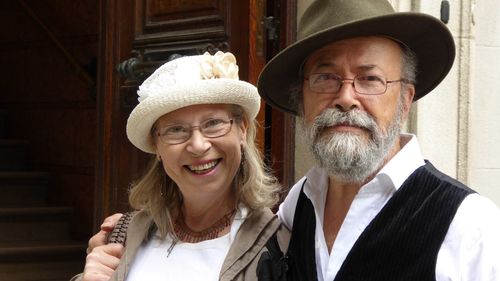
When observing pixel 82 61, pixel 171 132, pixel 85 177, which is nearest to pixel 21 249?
pixel 85 177

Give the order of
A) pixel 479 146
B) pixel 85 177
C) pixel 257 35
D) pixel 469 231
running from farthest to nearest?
1. pixel 85 177
2. pixel 479 146
3. pixel 257 35
4. pixel 469 231

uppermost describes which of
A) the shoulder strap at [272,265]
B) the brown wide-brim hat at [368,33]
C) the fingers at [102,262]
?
the brown wide-brim hat at [368,33]

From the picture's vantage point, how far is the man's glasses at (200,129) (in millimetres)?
2521

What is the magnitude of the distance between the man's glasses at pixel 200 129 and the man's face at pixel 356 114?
14.5 inches

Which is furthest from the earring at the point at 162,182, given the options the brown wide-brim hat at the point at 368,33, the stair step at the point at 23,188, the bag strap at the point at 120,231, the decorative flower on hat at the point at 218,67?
the stair step at the point at 23,188

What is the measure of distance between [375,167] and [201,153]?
0.53m

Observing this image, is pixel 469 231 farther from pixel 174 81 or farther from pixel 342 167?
pixel 174 81

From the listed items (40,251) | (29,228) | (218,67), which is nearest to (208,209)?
(218,67)

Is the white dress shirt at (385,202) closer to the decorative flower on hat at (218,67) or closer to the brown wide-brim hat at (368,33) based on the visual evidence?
the brown wide-brim hat at (368,33)

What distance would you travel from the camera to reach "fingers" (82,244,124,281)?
2596 millimetres

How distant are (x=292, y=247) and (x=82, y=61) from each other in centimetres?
435

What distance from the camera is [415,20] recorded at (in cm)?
217

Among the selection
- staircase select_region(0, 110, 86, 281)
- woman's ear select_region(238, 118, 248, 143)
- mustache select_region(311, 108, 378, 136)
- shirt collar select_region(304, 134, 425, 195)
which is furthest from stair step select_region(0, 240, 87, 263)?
mustache select_region(311, 108, 378, 136)

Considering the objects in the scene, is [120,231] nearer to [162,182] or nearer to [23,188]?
[162,182]
